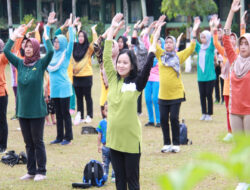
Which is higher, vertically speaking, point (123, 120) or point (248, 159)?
point (248, 159)

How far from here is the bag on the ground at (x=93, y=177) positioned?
5859mm

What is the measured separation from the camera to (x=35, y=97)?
6.03 m

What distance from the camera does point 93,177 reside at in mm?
5883

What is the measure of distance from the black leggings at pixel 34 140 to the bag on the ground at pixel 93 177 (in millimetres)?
591

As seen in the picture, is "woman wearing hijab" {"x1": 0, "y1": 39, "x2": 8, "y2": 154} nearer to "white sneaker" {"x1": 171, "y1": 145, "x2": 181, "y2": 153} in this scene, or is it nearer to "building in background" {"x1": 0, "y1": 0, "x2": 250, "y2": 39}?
"white sneaker" {"x1": 171, "y1": 145, "x2": 181, "y2": 153}

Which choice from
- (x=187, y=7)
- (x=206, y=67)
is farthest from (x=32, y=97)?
(x=187, y=7)

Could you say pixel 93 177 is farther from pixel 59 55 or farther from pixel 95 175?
pixel 59 55

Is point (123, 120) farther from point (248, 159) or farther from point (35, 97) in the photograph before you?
point (248, 159)

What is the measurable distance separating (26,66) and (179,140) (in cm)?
314

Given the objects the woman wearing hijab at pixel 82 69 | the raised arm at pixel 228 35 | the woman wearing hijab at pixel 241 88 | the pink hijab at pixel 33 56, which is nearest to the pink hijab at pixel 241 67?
the woman wearing hijab at pixel 241 88

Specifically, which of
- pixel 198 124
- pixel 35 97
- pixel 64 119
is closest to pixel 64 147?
pixel 64 119

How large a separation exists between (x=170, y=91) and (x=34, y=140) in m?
2.48

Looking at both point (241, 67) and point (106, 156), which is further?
point (106, 156)

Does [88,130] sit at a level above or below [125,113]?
below
